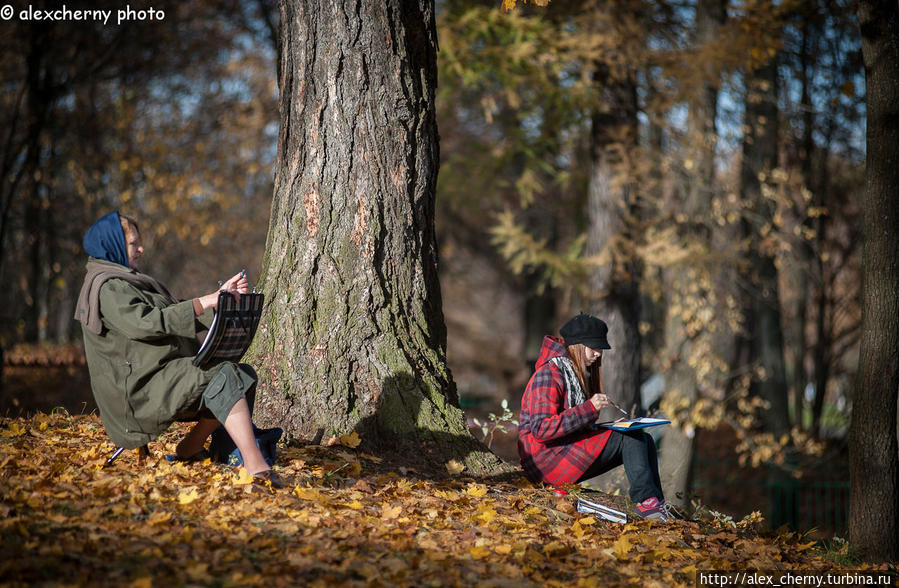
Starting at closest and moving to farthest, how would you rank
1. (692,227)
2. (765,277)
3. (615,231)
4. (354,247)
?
1. (354,247)
2. (615,231)
3. (692,227)
4. (765,277)

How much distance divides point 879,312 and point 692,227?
499cm

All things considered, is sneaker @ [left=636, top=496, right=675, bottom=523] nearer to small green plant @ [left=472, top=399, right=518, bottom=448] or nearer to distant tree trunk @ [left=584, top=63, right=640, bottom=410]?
small green plant @ [left=472, top=399, right=518, bottom=448]

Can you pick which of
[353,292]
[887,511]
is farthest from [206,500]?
[887,511]

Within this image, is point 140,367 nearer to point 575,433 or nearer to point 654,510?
point 575,433

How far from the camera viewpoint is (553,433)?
4.98m

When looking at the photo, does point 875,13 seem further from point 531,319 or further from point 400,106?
point 531,319

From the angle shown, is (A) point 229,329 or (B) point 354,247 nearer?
(A) point 229,329

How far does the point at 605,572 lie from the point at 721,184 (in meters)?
7.46

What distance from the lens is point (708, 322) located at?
9.96 metres

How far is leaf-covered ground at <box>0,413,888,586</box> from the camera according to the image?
334 cm

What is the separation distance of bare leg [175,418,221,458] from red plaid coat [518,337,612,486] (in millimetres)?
1863

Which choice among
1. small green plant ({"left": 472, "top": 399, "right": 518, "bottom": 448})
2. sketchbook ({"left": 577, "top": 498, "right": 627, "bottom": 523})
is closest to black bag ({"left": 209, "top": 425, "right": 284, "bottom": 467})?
sketchbook ({"left": 577, "top": 498, "right": 627, "bottom": 523})

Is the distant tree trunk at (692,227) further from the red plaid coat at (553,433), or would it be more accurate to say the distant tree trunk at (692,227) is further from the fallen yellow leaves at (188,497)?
the fallen yellow leaves at (188,497)

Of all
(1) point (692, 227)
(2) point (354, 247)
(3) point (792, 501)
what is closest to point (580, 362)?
(2) point (354, 247)
